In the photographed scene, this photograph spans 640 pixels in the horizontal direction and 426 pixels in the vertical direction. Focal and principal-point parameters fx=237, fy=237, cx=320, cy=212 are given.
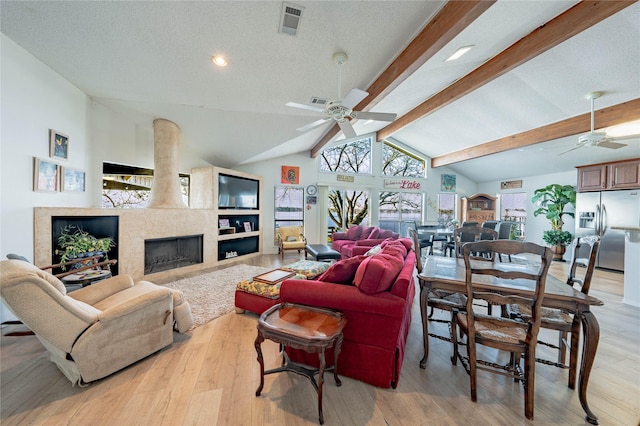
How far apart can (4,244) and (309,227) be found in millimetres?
5789

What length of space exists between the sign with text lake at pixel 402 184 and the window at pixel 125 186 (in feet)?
22.0

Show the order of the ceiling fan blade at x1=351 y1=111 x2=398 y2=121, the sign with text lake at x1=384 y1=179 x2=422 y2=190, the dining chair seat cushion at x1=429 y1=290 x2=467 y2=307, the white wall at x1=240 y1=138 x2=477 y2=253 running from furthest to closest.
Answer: the sign with text lake at x1=384 y1=179 x2=422 y2=190 → the white wall at x1=240 y1=138 x2=477 y2=253 → the ceiling fan blade at x1=351 y1=111 x2=398 y2=121 → the dining chair seat cushion at x1=429 y1=290 x2=467 y2=307

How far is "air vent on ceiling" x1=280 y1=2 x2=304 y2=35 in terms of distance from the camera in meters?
1.93

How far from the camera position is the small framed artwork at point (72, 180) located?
3189 mm

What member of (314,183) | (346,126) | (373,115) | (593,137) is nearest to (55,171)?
(346,126)

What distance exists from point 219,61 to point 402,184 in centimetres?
698

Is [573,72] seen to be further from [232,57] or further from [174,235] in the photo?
[174,235]

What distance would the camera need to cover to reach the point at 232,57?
8.33 feet

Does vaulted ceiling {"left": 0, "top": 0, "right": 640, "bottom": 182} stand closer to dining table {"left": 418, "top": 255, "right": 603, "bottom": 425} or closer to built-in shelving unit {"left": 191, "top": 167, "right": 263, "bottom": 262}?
built-in shelving unit {"left": 191, "top": 167, "right": 263, "bottom": 262}

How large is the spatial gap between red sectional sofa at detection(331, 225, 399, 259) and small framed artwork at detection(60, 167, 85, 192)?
4.47m

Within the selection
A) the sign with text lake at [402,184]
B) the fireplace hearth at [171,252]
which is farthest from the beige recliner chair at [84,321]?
the sign with text lake at [402,184]

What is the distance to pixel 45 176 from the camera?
2857mm

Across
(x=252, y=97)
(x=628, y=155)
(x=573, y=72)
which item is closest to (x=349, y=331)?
(x=252, y=97)

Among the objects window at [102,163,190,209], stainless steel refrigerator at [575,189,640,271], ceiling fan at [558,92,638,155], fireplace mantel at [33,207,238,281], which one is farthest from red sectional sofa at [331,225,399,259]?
stainless steel refrigerator at [575,189,640,271]
